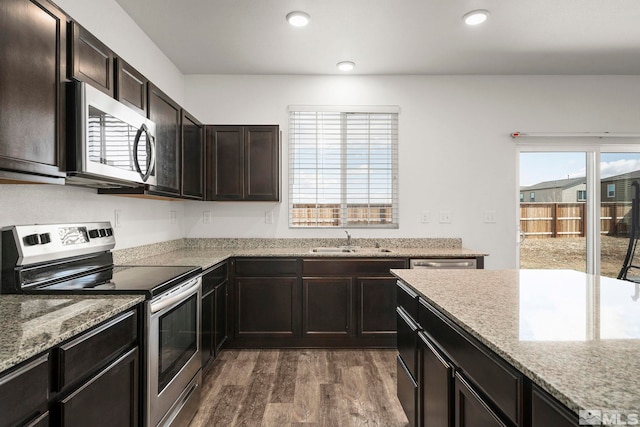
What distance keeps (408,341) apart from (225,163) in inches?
93.4

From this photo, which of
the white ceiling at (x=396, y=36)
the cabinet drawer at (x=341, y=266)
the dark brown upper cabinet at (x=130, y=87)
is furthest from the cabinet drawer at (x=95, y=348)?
the white ceiling at (x=396, y=36)

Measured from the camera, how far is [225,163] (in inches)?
139

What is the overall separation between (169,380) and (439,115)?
3392 millimetres

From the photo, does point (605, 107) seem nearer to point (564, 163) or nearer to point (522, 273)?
point (564, 163)

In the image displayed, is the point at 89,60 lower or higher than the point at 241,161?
higher

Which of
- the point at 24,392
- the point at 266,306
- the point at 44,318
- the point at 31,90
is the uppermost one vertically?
the point at 31,90

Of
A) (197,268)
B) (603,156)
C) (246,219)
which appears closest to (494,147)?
(603,156)

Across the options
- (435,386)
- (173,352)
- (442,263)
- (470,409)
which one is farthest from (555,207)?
(173,352)

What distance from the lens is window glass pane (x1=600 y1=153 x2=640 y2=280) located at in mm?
3979

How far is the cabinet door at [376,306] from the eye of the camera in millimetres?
3307

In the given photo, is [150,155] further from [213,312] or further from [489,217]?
[489,217]

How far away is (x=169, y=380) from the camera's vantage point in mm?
1896
